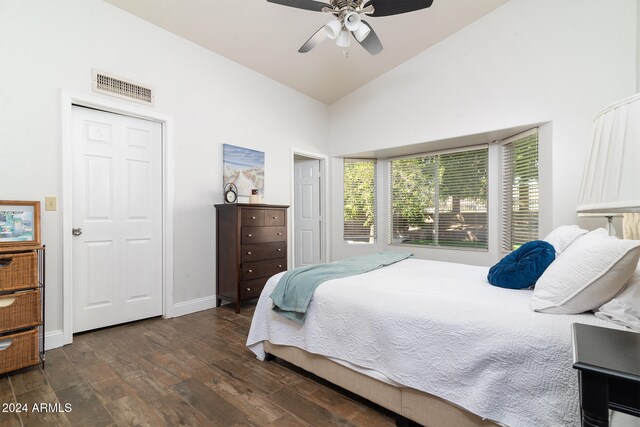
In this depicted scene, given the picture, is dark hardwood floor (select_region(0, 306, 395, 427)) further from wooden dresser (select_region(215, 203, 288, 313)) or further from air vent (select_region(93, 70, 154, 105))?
air vent (select_region(93, 70, 154, 105))

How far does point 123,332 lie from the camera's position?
2.77m

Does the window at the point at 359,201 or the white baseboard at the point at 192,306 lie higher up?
the window at the point at 359,201

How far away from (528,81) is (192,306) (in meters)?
4.44

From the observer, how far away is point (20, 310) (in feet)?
6.65

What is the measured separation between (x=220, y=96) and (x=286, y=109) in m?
1.16

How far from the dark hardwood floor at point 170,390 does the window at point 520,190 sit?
9.84 feet

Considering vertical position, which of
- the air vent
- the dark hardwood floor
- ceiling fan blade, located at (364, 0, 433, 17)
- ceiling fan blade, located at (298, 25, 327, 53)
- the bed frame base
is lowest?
the dark hardwood floor

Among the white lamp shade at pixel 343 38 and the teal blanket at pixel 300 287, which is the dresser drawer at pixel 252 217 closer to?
the teal blanket at pixel 300 287

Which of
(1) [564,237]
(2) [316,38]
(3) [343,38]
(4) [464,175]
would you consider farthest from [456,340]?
(4) [464,175]

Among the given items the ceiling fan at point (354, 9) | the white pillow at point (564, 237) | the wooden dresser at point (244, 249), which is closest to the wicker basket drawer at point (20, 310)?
the wooden dresser at point (244, 249)

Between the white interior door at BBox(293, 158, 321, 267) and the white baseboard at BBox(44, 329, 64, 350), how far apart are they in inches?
130

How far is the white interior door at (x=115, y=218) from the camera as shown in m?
A: 2.70

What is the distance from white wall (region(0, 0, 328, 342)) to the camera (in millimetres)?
2320

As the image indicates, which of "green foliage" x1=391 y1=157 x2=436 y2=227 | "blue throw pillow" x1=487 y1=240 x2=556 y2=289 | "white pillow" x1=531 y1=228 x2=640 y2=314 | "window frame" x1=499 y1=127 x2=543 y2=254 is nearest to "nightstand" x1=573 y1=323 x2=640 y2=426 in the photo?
"white pillow" x1=531 y1=228 x2=640 y2=314
